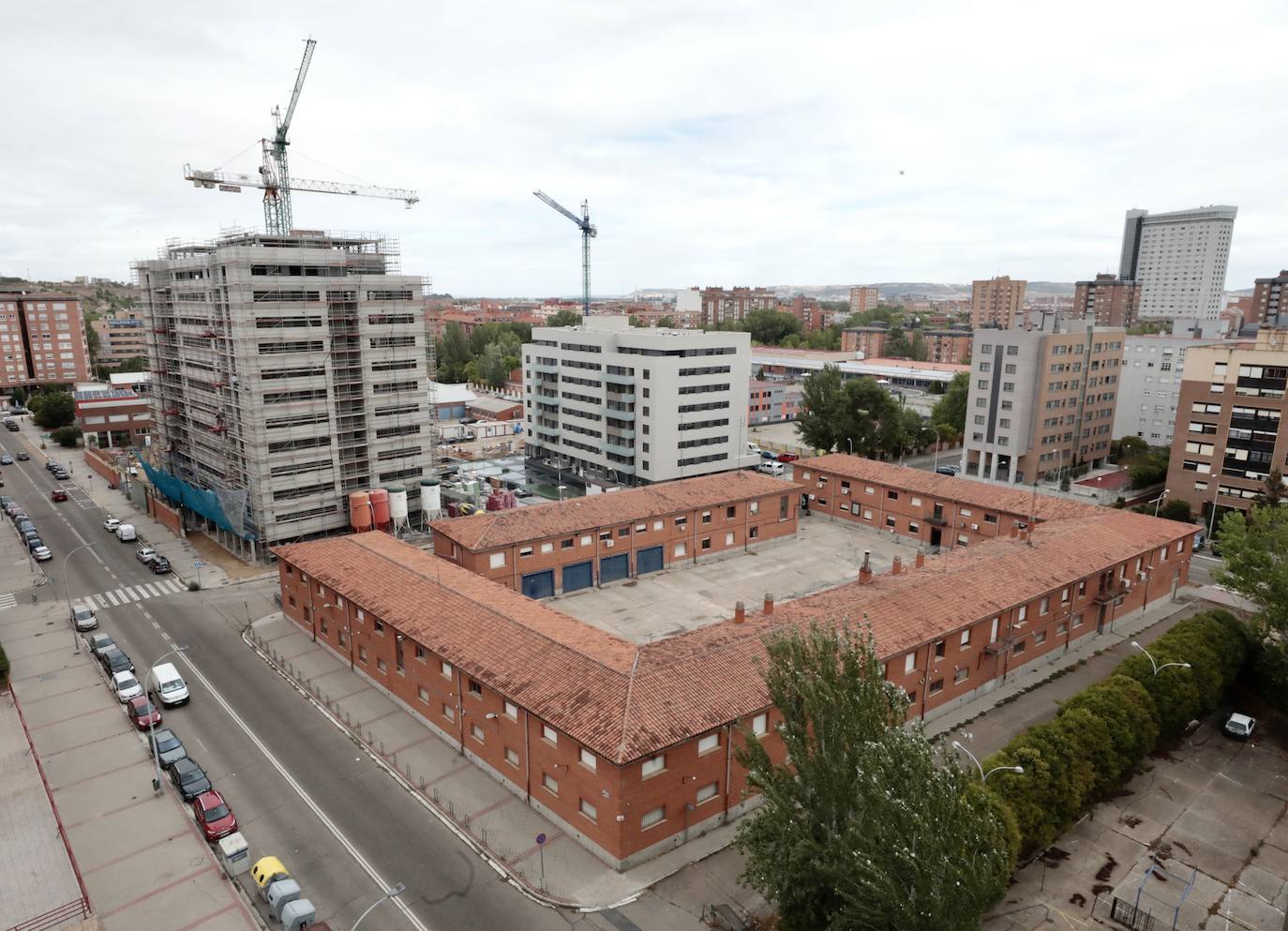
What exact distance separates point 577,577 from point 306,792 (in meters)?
26.3

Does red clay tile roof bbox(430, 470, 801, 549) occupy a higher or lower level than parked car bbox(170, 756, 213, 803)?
higher

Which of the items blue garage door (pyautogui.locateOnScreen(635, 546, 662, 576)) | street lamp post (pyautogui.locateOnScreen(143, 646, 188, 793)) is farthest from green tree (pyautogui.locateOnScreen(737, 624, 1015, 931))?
blue garage door (pyautogui.locateOnScreen(635, 546, 662, 576))

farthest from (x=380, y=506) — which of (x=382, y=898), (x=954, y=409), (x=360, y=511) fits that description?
(x=954, y=409)

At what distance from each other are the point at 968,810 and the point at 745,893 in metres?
10.8

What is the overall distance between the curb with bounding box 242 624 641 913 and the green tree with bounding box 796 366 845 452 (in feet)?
216

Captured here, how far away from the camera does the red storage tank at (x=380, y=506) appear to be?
6700 centimetres

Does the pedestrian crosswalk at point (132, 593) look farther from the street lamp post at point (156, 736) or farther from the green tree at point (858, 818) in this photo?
the green tree at point (858, 818)

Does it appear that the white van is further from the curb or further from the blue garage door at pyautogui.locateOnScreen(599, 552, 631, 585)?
the blue garage door at pyautogui.locateOnScreen(599, 552, 631, 585)

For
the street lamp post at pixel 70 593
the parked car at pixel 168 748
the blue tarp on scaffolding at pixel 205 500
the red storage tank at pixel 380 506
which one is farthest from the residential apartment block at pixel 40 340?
the parked car at pixel 168 748

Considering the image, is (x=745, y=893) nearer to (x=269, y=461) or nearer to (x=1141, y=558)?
(x=1141, y=558)

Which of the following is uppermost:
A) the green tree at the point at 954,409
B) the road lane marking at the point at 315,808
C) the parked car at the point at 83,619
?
the green tree at the point at 954,409

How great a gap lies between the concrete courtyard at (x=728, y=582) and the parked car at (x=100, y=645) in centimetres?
2738

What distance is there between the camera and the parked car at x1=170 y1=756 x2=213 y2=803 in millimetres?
32844

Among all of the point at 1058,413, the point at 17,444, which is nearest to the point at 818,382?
the point at 1058,413
